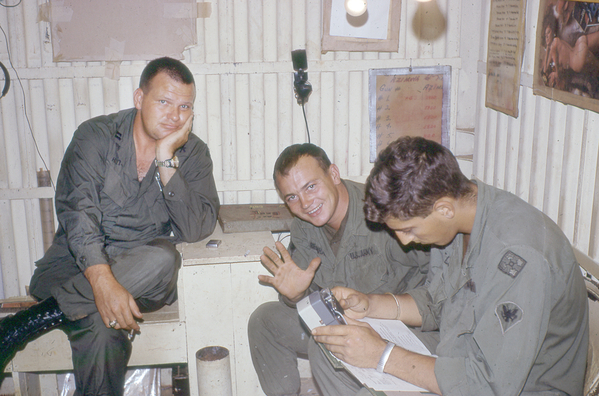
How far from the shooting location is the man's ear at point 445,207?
4.89 feet

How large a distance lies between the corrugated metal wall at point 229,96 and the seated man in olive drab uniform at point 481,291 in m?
1.37

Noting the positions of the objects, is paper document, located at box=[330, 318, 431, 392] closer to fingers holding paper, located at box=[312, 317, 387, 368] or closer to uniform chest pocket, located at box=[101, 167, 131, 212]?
fingers holding paper, located at box=[312, 317, 387, 368]

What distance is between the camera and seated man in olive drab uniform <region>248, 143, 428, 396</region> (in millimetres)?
2162

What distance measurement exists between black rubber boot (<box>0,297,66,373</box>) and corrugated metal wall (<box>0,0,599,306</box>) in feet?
2.85

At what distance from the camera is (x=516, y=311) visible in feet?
4.28

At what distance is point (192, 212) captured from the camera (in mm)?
2457

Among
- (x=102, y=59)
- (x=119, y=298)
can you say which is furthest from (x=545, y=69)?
(x=102, y=59)

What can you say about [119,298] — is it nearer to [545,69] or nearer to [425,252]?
[425,252]

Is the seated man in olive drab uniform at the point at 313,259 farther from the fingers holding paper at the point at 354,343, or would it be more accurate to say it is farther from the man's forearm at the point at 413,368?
the man's forearm at the point at 413,368

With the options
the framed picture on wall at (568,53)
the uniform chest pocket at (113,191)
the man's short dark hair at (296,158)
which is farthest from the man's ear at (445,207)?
the uniform chest pocket at (113,191)

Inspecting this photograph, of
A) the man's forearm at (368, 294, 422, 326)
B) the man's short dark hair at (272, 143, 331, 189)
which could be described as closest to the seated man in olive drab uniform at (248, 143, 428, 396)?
the man's short dark hair at (272, 143, 331, 189)

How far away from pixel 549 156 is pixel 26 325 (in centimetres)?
224

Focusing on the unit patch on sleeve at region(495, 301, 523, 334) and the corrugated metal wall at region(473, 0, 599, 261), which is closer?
the unit patch on sleeve at region(495, 301, 523, 334)

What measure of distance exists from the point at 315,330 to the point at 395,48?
1.75 meters
